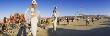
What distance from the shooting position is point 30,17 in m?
13.4

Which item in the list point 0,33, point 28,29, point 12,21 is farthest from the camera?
point 12,21

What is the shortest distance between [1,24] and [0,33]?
2.58 m

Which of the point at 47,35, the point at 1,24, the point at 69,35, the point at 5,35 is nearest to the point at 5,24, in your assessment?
the point at 1,24

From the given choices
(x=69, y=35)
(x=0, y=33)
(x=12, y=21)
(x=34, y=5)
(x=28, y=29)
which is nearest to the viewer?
(x=34, y=5)

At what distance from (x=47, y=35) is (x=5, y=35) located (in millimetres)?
2531

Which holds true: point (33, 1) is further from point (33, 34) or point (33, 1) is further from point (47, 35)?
point (47, 35)

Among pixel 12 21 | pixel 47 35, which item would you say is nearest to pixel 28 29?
pixel 47 35

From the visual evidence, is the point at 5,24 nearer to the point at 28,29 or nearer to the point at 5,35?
the point at 5,35

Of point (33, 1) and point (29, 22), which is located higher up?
point (33, 1)

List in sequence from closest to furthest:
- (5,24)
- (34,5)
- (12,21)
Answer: (34,5) → (5,24) → (12,21)

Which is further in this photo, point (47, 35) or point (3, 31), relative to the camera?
point (3, 31)

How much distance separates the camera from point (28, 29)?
14.4 metres

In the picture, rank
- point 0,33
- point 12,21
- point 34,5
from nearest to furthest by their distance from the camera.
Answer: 1. point 34,5
2. point 0,33
3. point 12,21

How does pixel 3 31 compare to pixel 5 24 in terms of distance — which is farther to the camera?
pixel 5 24
